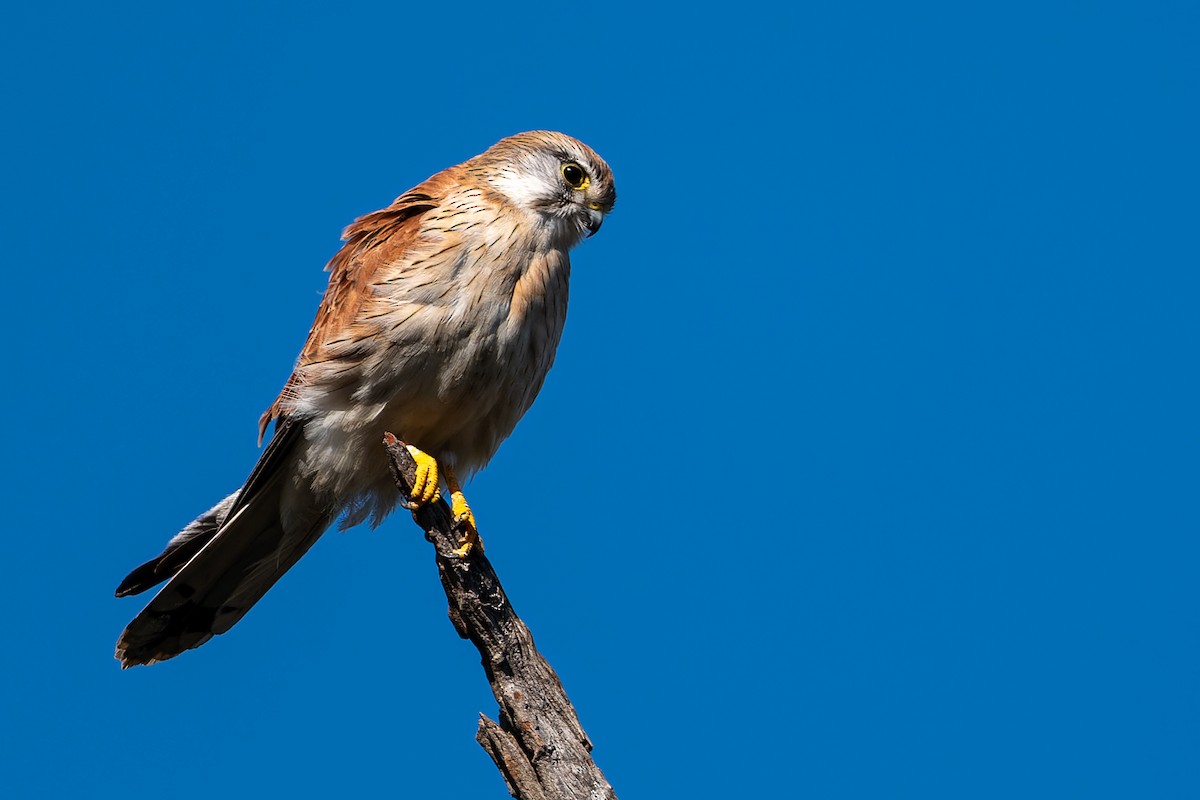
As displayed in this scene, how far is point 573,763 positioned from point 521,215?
1997 mm

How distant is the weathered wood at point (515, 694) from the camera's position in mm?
3619

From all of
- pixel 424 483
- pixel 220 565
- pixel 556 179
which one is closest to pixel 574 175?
pixel 556 179

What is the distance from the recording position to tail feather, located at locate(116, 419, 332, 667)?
462 cm

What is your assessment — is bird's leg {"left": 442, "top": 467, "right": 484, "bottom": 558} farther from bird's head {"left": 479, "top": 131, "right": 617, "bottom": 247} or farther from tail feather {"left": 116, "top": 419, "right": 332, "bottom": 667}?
bird's head {"left": 479, "top": 131, "right": 617, "bottom": 247}

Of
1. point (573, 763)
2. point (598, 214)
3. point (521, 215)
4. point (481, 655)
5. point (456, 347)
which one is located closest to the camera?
point (573, 763)

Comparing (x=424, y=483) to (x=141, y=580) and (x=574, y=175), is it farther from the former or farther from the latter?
(x=574, y=175)

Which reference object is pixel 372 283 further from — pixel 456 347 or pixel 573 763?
pixel 573 763

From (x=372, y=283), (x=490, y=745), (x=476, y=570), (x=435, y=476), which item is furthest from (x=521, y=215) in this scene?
(x=490, y=745)

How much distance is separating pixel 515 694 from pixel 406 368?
1195 mm

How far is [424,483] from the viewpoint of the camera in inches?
169

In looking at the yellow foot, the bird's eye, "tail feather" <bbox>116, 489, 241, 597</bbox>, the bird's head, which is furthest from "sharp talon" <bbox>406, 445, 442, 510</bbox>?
the bird's eye

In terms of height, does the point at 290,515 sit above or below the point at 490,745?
above

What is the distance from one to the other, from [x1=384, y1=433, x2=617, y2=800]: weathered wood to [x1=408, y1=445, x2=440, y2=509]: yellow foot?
0.06 m

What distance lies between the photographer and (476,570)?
13.2 feet
